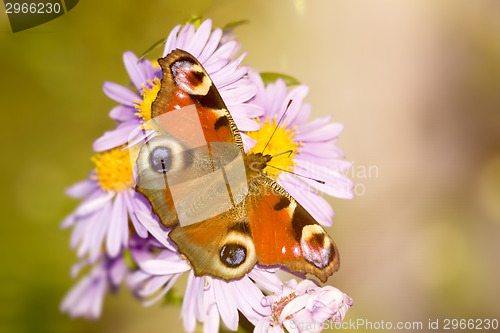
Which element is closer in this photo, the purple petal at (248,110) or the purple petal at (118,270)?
the purple petal at (248,110)

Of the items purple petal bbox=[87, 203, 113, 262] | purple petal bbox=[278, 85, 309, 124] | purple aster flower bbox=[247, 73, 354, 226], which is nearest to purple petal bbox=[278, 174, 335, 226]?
purple aster flower bbox=[247, 73, 354, 226]

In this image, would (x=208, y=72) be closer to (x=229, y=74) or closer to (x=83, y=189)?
(x=229, y=74)

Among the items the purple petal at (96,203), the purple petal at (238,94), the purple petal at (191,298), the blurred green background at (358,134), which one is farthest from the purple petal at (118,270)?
the purple petal at (238,94)

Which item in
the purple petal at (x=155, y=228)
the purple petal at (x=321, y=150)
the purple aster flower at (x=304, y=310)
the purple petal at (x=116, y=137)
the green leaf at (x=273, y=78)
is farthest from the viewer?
the purple petal at (x=321, y=150)

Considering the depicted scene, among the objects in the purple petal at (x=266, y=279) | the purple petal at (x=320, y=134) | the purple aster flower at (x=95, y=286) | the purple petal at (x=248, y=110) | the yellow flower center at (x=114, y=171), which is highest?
the purple petal at (x=248, y=110)

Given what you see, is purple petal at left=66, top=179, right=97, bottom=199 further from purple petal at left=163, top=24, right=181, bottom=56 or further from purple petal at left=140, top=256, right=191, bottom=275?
purple petal at left=163, top=24, right=181, bottom=56

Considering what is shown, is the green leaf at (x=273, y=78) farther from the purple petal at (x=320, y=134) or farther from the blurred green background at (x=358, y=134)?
the blurred green background at (x=358, y=134)

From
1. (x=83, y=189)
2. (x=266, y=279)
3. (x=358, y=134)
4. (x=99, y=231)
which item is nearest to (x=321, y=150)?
(x=266, y=279)
